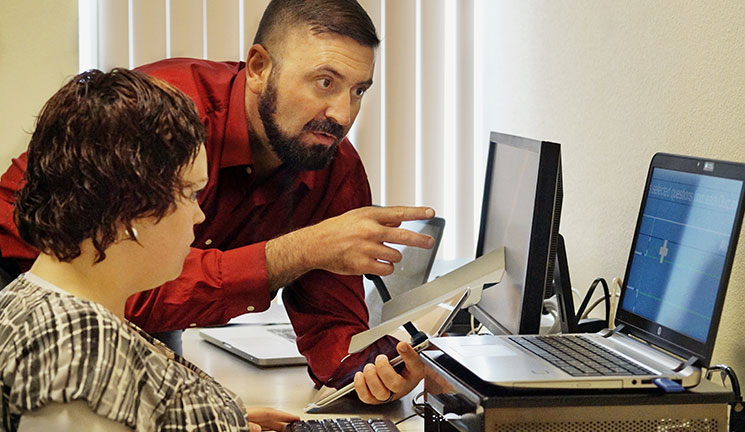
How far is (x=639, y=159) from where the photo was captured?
1.83 meters

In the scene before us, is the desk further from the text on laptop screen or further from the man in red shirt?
the text on laptop screen

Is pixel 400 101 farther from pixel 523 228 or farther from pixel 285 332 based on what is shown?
pixel 523 228

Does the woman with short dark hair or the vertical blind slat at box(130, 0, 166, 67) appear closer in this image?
the woman with short dark hair

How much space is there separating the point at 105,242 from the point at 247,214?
894 millimetres

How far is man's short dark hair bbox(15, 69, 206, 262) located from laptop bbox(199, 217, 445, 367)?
98 cm

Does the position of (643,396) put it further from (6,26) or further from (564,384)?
(6,26)

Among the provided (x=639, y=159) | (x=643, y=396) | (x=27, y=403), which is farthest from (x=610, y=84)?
(x=27, y=403)

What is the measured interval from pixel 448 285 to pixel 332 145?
0.50 meters

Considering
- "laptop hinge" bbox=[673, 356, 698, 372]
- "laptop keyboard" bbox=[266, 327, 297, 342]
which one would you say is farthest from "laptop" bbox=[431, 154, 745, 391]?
"laptop keyboard" bbox=[266, 327, 297, 342]

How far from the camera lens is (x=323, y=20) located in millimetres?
1753

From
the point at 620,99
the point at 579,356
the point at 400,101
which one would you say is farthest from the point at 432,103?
the point at 579,356

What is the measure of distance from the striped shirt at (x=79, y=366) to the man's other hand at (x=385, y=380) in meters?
0.55

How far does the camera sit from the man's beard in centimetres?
175

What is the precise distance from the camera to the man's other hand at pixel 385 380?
1.49 meters
